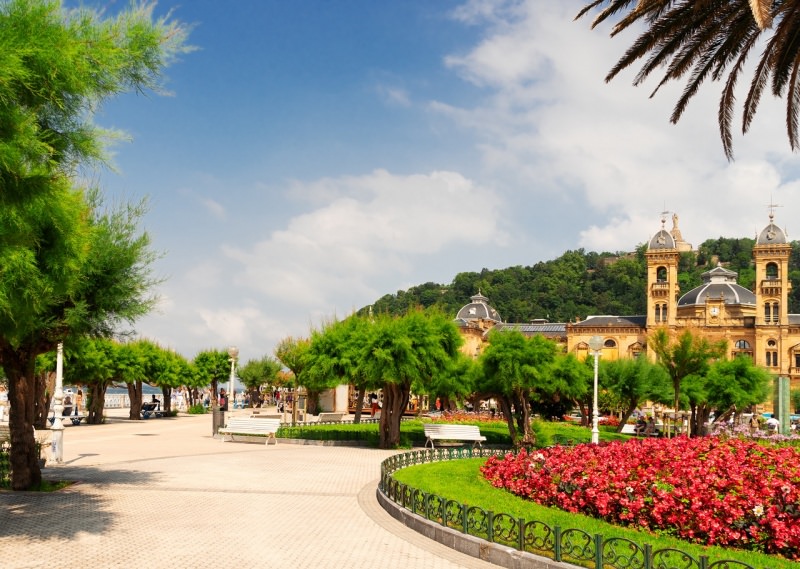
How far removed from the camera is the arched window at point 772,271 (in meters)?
92.1

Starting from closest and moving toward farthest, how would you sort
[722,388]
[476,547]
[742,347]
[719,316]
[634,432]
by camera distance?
→ 1. [476,547]
2. [722,388]
3. [634,432]
4. [742,347]
5. [719,316]

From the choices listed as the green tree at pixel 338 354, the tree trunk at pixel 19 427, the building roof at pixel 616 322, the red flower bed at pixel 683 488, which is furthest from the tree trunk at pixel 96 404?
→ the building roof at pixel 616 322

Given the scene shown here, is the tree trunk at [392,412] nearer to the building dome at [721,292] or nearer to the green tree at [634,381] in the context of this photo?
the green tree at [634,381]

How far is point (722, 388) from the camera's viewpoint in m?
34.6

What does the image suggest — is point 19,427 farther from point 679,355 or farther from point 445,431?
point 679,355

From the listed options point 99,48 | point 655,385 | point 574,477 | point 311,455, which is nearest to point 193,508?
point 574,477

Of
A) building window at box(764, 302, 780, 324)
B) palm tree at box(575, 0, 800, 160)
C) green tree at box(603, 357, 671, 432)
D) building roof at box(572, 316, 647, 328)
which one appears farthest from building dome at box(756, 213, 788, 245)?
palm tree at box(575, 0, 800, 160)

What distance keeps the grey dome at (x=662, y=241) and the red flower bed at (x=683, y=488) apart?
89108 mm

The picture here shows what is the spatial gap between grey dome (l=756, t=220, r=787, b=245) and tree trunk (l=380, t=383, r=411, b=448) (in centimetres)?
8232

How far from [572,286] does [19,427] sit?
467ft

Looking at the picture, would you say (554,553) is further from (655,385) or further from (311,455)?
(655,385)

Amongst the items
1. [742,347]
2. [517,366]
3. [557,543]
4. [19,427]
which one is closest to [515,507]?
[557,543]

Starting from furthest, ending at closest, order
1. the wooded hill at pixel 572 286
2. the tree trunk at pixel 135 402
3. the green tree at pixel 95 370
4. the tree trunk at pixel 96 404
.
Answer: the wooded hill at pixel 572 286, the tree trunk at pixel 135 402, the tree trunk at pixel 96 404, the green tree at pixel 95 370

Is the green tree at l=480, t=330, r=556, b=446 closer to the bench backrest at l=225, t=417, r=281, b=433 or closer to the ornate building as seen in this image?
the bench backrest at l=225, t=417, r=281, b=433
